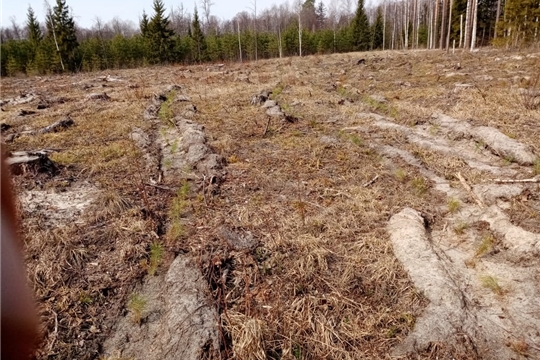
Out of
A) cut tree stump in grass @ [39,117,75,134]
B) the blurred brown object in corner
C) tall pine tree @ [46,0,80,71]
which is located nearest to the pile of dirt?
the blurred brown object in corner

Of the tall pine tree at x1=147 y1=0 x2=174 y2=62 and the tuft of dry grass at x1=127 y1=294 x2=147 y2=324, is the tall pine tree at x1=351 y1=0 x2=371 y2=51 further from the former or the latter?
the tuft of dry grass at x1=127 y1=294 x2=147 y2=324

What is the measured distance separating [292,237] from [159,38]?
118 feet

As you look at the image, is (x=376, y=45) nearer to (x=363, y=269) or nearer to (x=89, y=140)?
(x=89, y=140)

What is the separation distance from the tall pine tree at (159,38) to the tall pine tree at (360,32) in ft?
73.7

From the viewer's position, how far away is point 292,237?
155 inches

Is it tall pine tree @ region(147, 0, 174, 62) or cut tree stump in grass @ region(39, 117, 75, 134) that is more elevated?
tall pine tree @ region(147, 0, 174, 62)

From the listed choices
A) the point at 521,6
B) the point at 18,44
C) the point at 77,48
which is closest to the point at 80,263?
the point at 521,6

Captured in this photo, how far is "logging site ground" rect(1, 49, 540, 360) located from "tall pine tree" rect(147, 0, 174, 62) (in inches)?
1160

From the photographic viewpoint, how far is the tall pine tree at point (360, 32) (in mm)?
43312

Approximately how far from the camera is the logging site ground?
271 cm

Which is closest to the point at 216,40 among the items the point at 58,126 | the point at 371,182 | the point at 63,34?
the point at 63,34

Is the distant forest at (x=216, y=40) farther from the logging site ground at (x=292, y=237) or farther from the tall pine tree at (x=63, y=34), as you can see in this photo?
the logging site ground at (x=292, y=237)

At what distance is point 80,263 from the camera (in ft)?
11.6

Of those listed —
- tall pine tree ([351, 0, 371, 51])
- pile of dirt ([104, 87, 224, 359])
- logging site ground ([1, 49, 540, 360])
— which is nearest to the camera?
pile of dirt ([104, 87, 224, 359])
